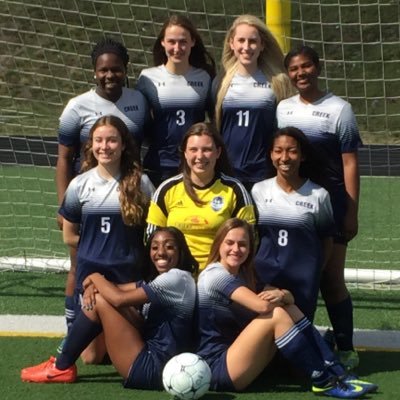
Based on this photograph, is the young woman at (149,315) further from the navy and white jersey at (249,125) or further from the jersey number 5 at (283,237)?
the navy and white jersey at (249,125)

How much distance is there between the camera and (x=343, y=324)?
17.3 feet

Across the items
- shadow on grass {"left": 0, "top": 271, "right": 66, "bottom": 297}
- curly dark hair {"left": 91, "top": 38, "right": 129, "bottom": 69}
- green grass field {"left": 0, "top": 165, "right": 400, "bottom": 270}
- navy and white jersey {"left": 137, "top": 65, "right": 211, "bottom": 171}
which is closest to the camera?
curly dark hair {"left": 91, "top": 38, "right": 129, "bottom": 69}

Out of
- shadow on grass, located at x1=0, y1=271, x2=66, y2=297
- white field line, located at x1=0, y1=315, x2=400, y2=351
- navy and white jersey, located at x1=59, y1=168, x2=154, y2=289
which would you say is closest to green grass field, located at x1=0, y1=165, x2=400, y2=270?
shadow on grass, located at x1=0, y1=271, x2=66, y2=297

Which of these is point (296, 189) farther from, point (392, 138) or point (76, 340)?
point (392, 138)

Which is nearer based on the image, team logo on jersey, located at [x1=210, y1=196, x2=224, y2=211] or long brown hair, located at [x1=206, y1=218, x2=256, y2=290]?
long brown hair, located at [x1=206, y1=218, x2=256, y2=290]

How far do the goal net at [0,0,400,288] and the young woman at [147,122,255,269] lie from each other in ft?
7.97

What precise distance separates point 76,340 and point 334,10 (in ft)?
19.3

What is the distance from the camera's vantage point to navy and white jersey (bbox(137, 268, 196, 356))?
4.72 meters

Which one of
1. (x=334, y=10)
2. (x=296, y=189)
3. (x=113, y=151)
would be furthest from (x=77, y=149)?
(x=334, y=10)

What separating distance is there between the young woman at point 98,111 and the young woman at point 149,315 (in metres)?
0.54

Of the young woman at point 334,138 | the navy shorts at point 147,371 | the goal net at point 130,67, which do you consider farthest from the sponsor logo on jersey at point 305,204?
the goal net at point 130,67

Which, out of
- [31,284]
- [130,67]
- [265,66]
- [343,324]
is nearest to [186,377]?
[343,324]

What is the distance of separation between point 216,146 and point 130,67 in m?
5.08

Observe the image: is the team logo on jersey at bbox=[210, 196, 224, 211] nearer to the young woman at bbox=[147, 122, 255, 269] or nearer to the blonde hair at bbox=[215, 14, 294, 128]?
the young woman at bbox=[147, 122, 255, 269]
